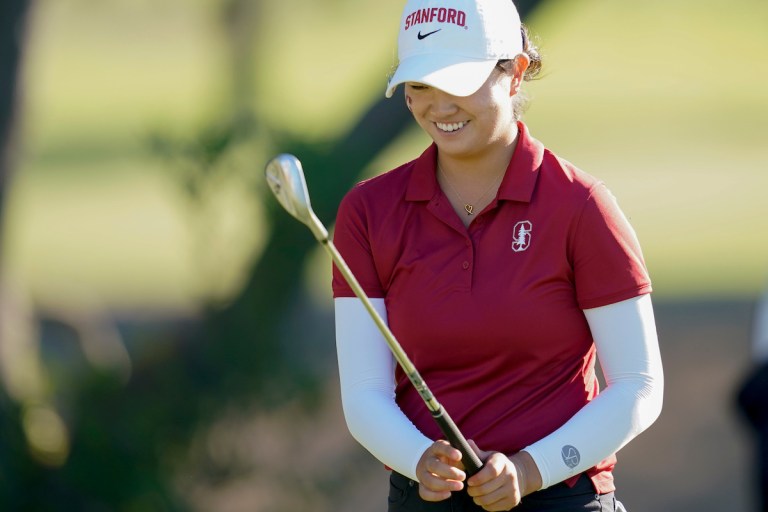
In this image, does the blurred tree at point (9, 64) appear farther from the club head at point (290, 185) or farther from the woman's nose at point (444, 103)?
the club head at point (290, 185)

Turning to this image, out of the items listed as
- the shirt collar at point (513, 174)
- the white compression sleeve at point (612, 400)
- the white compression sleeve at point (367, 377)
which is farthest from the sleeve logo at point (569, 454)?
the shirt collar at point (513, 174)

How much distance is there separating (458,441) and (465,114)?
64 centimetres

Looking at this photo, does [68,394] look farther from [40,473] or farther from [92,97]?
[92,97]

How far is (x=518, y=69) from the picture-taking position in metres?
2.78

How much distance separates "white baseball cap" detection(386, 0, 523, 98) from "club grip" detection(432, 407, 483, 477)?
2.01 feet

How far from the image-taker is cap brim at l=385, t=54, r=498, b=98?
2594 millimetres

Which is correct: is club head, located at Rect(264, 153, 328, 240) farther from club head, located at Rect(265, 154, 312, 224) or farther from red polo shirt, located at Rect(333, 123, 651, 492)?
red polo shirt, located at Rect(333, 123, 651, 492)

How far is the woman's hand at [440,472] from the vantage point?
2500 millimetres

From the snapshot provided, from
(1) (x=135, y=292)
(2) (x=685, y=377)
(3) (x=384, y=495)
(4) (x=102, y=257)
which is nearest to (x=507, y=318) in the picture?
(3) (x=384, y=495)

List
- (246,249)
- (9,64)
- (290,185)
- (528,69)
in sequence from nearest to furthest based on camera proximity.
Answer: (290,185) → (528,69) → (246,249) → (9,64)

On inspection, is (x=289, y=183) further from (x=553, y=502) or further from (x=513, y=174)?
(x=553, y=502)

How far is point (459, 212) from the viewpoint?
2.73 metres

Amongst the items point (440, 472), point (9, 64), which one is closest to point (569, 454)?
point (440, 472)

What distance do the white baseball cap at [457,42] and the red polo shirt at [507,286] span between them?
0.20m
